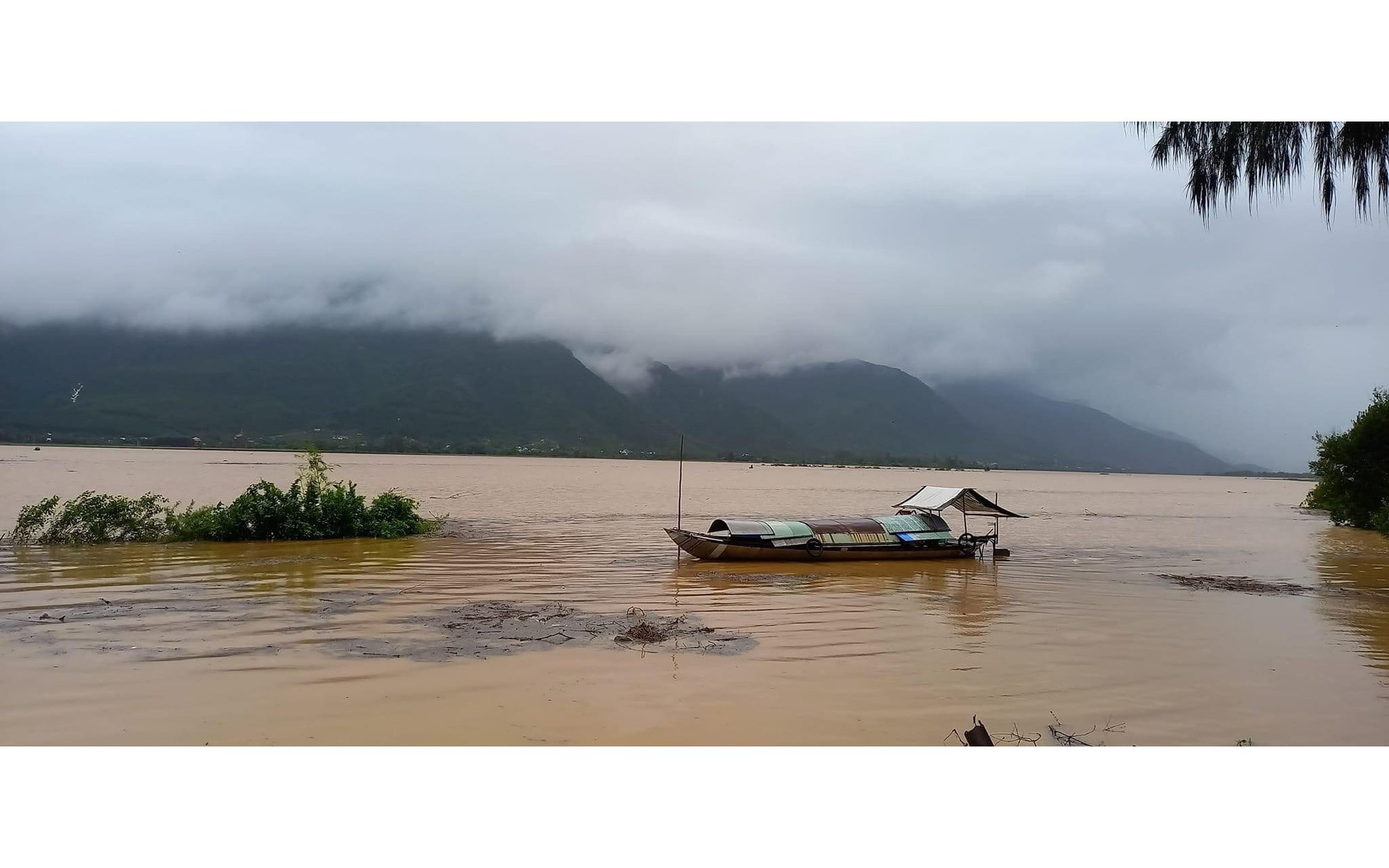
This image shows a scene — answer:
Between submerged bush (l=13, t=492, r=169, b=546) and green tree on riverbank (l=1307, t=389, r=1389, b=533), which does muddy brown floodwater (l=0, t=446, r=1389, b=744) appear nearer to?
submerged bush (l=13, t=492, r=169, b=546)

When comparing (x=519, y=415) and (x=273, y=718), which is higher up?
(x=519, y=415)

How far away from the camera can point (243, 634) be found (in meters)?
10.6

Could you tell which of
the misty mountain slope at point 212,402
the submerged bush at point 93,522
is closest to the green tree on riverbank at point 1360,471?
the submerged bush at point 93,522

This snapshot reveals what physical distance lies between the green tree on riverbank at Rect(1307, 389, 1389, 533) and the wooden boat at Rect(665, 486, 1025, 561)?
18829 mm

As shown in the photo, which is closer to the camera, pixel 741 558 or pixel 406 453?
pixel 741 558

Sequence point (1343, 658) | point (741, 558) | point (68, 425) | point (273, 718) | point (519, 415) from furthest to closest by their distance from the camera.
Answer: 1. point (519, 415)
2. point (68, 425)
3. point (741, 558)
4. point (1343, 658)
5. point (273, 718)

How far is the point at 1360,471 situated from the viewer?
106 ft

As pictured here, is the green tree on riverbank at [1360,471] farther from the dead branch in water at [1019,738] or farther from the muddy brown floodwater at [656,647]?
the dead branch in water at [1019,738]

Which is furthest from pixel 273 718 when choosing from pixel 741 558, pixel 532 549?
pixel 532 549

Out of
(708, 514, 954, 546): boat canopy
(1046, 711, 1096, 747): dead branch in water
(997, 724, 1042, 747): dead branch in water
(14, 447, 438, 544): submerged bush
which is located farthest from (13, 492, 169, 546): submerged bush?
(1046, 711, 1096, 747): dead branch in water

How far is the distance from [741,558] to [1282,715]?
11.8 m

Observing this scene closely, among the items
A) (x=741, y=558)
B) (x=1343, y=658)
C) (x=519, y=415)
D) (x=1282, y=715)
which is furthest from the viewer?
(x=519, y=415)

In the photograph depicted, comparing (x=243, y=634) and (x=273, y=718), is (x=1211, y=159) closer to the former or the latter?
(x=273, y=718)

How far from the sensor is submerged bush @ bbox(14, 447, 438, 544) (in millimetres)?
19703
